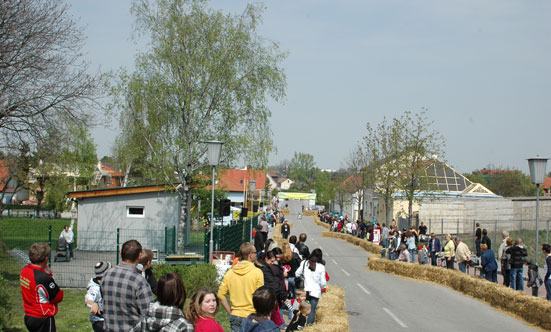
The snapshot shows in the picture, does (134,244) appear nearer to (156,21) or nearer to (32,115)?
(32,115)

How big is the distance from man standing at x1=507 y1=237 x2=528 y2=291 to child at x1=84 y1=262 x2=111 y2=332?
12149 millimetres

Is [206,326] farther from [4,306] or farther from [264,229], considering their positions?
[264,229]

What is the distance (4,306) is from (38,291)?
2.59 meters

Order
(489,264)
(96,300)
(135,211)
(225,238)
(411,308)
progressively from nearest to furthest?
(96,300) < (411,308) < (489,264) < (225,238) < (135,211)

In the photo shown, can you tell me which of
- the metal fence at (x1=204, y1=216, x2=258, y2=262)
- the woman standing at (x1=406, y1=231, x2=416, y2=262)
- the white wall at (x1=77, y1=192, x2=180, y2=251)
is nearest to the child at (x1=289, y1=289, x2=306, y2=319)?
the metal fence at (x1=204, y1=216, x2=258, y2=262)

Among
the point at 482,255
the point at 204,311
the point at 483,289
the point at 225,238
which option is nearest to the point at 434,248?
the point at 482,255

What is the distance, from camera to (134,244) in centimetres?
544

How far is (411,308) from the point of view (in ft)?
46.1

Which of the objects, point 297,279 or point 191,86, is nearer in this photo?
point 297,279

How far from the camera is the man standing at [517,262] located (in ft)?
50.1

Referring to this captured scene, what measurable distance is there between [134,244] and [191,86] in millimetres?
21144

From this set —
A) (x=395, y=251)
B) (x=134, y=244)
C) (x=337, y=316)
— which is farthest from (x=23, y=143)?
(x=395, y=251)

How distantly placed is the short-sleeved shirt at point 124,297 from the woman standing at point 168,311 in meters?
0.68

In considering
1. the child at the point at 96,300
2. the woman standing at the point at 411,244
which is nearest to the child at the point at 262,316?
the child at the point at 96,300
